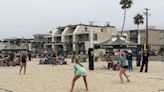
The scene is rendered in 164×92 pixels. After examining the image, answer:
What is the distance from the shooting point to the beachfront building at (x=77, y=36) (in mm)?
88312

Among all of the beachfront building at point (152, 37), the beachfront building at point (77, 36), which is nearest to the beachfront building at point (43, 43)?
the beachfront building at point (77, 36)

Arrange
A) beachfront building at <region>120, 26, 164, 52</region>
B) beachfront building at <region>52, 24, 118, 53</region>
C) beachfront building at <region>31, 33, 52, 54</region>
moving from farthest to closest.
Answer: beachfront building at <region>31, 33, 52, 54</region>
beachfront building at <region>120, 26, 164, 52</region>
beachfront building at <region>52, 24, 118, 53</region>

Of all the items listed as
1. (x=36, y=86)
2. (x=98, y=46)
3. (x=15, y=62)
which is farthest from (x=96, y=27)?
(x=36, y=86)

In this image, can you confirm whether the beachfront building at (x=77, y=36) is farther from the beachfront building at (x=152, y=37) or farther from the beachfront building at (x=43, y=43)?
the beachfront building at (x=152, y=37)

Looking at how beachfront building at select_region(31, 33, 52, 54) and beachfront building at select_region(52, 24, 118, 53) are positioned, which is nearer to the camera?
beachfront building at select_region(52, 24, 118, 53)

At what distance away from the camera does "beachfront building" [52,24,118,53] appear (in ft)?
290

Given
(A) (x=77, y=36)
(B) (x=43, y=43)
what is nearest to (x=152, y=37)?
(A) (x=77, y=36)

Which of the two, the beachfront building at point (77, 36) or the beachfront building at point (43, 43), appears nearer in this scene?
the beachfront building at point (77, 36)

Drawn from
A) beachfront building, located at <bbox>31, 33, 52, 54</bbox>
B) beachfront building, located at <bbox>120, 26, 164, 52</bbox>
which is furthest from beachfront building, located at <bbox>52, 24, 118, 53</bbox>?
beachfront building, located at <bbox>120, 26, 164, 52</bbox>

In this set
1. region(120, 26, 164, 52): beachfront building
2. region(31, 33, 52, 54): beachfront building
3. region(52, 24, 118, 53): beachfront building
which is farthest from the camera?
region(31, 33, 52, 54): beachfront building

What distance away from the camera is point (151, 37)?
99.0 meters

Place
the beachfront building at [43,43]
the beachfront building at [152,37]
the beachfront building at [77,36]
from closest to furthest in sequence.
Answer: the beachfront building at [77,36] < the beachfront building at [152,37] < the beachfront building at [43,43]

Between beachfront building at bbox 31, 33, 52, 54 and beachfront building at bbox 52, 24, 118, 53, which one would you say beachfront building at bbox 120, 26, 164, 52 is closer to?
beachfront building at bbox 52, 24, 118, 53

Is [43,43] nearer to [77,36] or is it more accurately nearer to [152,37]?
[77,36]
